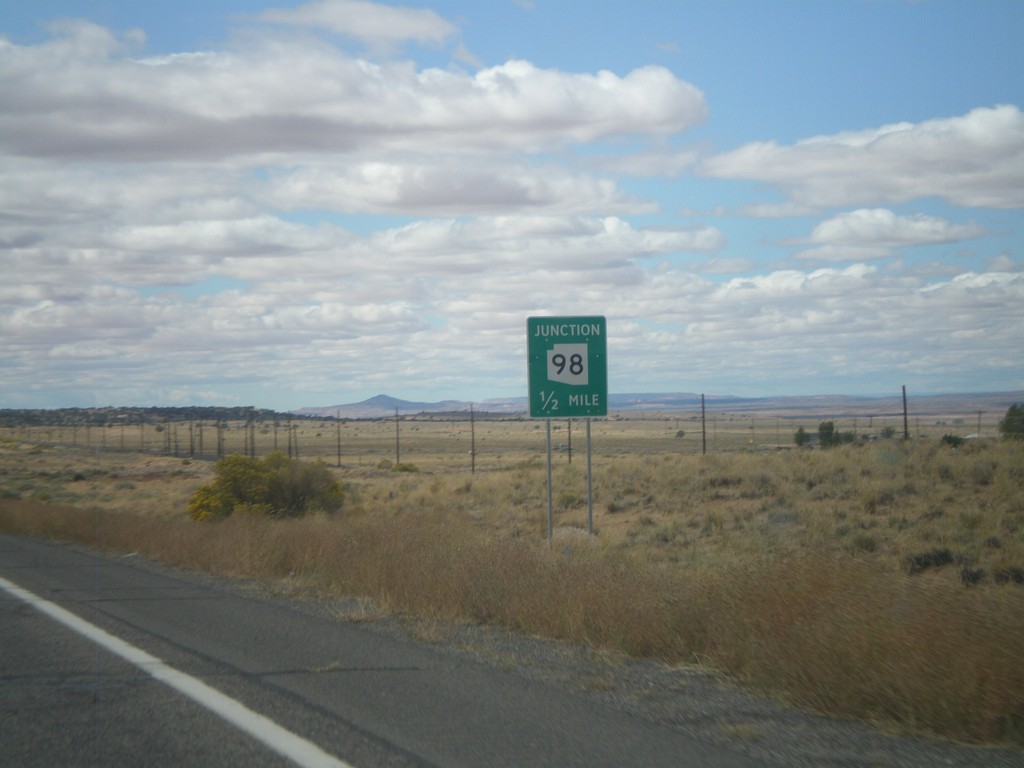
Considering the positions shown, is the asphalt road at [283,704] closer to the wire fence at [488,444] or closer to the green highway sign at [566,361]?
the green highway sign at [566,361]

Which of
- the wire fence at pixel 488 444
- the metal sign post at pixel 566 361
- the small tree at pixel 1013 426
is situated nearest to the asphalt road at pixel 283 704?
the metal sign post at pixel 566 361

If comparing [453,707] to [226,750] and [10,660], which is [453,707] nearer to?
[226,750]

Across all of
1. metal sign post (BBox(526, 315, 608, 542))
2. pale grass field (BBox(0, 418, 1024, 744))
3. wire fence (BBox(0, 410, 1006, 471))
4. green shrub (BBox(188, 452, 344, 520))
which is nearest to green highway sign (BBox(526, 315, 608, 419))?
metal sign post (BBox(526, 315, 608, 542))

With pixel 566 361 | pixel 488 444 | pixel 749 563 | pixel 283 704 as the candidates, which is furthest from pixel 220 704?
pixel 488 444

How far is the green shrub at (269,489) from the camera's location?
32.2 meters

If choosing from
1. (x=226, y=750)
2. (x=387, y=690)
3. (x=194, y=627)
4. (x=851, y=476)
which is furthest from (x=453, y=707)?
(x=851, y=476)

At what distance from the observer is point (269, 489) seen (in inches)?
1315

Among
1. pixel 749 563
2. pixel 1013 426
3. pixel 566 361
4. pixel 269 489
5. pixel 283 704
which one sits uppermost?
pixel 566 361

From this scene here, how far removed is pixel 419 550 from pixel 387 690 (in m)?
7.15

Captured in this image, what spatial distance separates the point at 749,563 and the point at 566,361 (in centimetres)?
580

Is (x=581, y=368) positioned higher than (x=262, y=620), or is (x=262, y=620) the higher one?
(x=581, y=368)

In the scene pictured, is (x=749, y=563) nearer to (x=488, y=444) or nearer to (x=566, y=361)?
(x=566, y=361)

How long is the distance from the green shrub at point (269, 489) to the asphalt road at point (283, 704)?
2046cm

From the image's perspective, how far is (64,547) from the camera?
20766 millimetres
